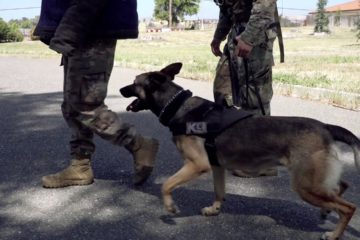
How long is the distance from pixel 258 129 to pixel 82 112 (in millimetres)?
1393

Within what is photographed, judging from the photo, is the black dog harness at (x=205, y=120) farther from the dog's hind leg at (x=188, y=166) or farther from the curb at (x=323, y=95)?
the curb at (x=323, y=95)

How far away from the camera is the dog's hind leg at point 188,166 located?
340 centimetres

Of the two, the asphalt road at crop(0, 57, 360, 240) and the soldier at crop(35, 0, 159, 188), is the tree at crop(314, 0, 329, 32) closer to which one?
the asphalt road at crop(0, 57, 360, 240)

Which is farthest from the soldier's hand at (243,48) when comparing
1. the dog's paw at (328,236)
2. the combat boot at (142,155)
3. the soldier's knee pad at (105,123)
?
the dog's paw at (328,236)

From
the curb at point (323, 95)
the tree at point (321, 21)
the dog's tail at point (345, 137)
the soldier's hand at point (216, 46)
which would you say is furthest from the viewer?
the tree at point (321, 21)

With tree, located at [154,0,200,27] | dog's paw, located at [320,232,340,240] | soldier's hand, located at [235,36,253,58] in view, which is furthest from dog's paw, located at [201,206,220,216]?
tree, located at [154,0,200,27]

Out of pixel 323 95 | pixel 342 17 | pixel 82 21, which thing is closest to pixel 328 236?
pixel 82 21

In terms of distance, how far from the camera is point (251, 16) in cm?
404

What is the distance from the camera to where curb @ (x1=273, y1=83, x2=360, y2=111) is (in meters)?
8.02

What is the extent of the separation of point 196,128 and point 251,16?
1157 mm

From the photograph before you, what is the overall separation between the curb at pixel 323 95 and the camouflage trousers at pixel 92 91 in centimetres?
504

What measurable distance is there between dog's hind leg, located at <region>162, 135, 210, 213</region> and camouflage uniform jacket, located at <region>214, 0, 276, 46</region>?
106 cm

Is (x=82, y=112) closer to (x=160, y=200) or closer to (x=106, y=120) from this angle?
(x=106, y=120)

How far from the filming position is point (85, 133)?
4.11 metres
